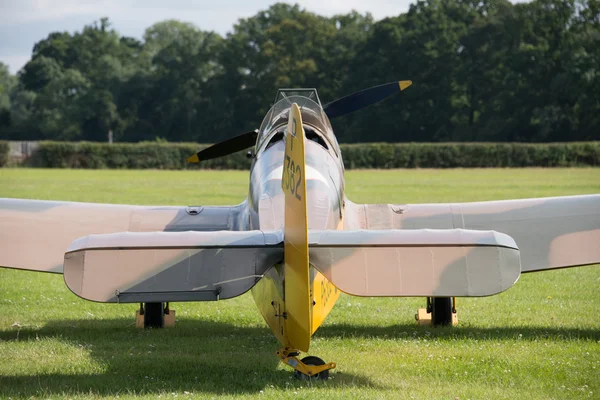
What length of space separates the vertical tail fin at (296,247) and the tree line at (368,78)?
218ft

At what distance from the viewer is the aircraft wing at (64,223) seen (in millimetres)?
8453

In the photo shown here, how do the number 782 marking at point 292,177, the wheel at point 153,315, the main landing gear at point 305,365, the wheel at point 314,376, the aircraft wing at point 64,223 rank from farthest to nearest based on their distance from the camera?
the wheel at point 153,315, the aircraft wing at point 64,223, the wheel at point 314,376, the main landing gear at point 305,365, the number 782 marking at point 292,177

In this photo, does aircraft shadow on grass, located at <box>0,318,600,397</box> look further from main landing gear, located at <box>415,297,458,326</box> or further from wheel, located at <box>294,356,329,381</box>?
main landing gear, located at <box>415,297,458,326</box>

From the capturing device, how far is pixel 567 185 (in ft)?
107

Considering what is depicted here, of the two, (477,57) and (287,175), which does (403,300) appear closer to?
(287,175)

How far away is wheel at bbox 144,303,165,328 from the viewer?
8961 mm

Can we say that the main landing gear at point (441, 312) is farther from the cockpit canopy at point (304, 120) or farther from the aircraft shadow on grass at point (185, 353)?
the cockpit canopy at point (304, 120)

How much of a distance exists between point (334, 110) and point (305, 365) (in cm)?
579

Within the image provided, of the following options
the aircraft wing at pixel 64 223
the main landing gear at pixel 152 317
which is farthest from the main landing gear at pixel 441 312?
the main landing gear at pixel 152 317

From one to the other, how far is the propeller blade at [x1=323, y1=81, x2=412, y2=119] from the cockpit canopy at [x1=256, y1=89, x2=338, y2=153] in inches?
71.2

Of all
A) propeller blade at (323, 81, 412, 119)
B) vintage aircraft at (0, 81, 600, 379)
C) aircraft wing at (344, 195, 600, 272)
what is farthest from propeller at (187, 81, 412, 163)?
vintage aircraft at (0, 81, 600, 379)

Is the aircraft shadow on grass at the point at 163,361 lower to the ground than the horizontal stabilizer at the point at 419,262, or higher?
lower

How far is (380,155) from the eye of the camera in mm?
50562

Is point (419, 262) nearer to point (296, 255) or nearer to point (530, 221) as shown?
point (296, 255)
